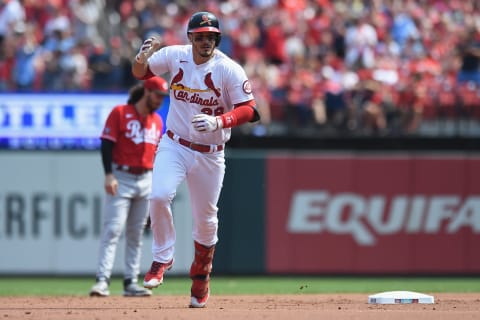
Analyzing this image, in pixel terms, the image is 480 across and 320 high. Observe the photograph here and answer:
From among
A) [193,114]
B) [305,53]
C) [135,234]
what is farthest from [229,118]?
[305,53]

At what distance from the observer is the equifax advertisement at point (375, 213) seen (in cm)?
1472

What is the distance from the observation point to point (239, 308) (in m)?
8.38

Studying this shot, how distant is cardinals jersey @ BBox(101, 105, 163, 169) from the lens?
1027cm

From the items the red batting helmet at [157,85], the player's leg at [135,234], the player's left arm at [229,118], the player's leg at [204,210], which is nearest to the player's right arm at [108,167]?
the player's leg at [135,234]

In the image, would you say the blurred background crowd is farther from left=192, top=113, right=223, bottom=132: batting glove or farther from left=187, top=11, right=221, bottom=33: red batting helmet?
left=192, top=113, right=223, bottom=132: batting glove

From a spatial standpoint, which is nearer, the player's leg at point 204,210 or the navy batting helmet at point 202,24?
the navy batting helmet at point 202,24

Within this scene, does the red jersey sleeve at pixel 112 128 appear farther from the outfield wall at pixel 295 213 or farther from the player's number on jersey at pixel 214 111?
the outfield wall at pixel 295 213

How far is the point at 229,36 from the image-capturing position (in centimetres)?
1634

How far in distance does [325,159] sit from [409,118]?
1.36 meters

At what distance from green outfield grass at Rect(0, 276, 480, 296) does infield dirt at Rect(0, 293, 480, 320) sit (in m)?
1.09

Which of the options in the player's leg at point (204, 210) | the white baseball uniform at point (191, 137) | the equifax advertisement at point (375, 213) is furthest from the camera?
the equifax advertisement at point (375, 213)

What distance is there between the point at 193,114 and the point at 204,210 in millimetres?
794

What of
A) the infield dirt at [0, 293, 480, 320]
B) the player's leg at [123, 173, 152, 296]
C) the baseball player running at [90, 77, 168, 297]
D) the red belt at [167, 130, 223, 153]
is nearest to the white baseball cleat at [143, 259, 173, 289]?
the infield dirt at [0, 293, 480, 320]

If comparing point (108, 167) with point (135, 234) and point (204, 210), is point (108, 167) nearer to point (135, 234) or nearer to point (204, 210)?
point (135, 234)
